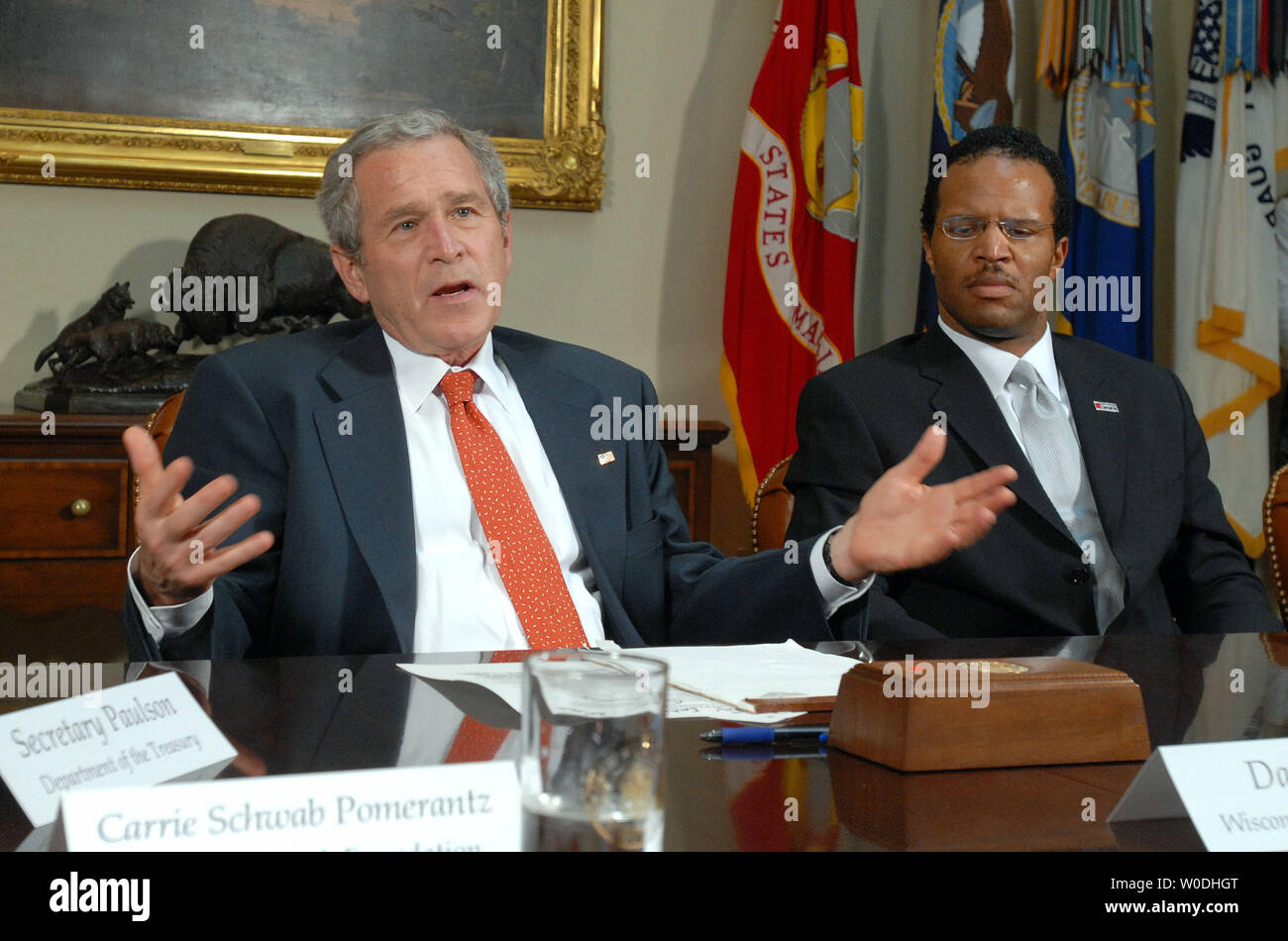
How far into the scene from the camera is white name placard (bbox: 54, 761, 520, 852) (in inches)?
25.2

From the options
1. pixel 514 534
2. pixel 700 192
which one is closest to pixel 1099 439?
pixel 514 534

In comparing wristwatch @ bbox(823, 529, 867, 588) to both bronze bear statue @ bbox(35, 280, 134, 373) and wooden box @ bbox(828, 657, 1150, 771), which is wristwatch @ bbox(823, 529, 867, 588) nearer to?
wooden box @ bbox(828, 657, 1150, 771)

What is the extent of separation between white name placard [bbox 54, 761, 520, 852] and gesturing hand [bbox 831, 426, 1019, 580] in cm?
81

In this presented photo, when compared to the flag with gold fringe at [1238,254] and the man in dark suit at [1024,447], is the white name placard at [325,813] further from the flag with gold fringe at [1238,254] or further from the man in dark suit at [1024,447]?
the flag with gold fringe at [1238,254]

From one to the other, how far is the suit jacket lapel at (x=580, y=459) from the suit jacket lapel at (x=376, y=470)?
24cm

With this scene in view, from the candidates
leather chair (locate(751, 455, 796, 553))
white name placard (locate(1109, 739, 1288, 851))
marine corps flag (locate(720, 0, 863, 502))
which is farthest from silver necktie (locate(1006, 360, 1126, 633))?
marine corps flag (locate(720, 0, 863, 502))

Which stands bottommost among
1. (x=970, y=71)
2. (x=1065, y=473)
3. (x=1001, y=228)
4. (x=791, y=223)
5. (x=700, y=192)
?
(x=1065, y=473)

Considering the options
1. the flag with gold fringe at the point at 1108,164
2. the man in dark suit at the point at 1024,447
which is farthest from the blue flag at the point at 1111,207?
the man in dark suit at the point at 1024,447

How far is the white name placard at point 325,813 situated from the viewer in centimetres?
64

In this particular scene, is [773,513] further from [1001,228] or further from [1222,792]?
[1222,792]

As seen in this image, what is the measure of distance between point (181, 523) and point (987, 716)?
809 millimetres

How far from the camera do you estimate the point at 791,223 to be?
386cm
